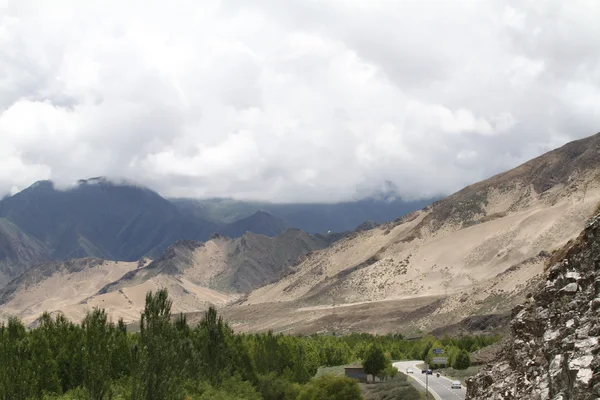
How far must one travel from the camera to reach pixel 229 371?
219 ft

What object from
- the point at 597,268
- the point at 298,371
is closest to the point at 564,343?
the point at 597,268

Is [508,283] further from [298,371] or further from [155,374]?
[155,374]

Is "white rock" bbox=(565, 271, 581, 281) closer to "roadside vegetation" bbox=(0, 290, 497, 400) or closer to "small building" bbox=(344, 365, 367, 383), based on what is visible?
"roadside vegetation" bbox=(0, 290, 497, 400)

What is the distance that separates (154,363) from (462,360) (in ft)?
273

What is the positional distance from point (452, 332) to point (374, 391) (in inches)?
3571

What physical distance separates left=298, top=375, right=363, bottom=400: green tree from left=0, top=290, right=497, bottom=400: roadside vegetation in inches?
4.1

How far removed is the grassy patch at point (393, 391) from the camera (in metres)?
77.0

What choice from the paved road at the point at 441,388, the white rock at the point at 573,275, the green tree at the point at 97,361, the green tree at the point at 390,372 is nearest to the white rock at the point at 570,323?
the white rock at the point at 573,275

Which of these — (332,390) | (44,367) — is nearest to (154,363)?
(44,367)

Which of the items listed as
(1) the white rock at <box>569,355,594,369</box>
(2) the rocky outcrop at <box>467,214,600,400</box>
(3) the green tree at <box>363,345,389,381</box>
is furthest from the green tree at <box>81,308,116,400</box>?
(3) the green tree at <box>363,345,389,381</box>

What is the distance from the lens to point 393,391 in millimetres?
80750

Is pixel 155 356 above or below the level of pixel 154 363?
above

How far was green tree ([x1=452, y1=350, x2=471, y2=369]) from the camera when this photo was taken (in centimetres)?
11153

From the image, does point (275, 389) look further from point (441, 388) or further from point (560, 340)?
point (560, 340)
